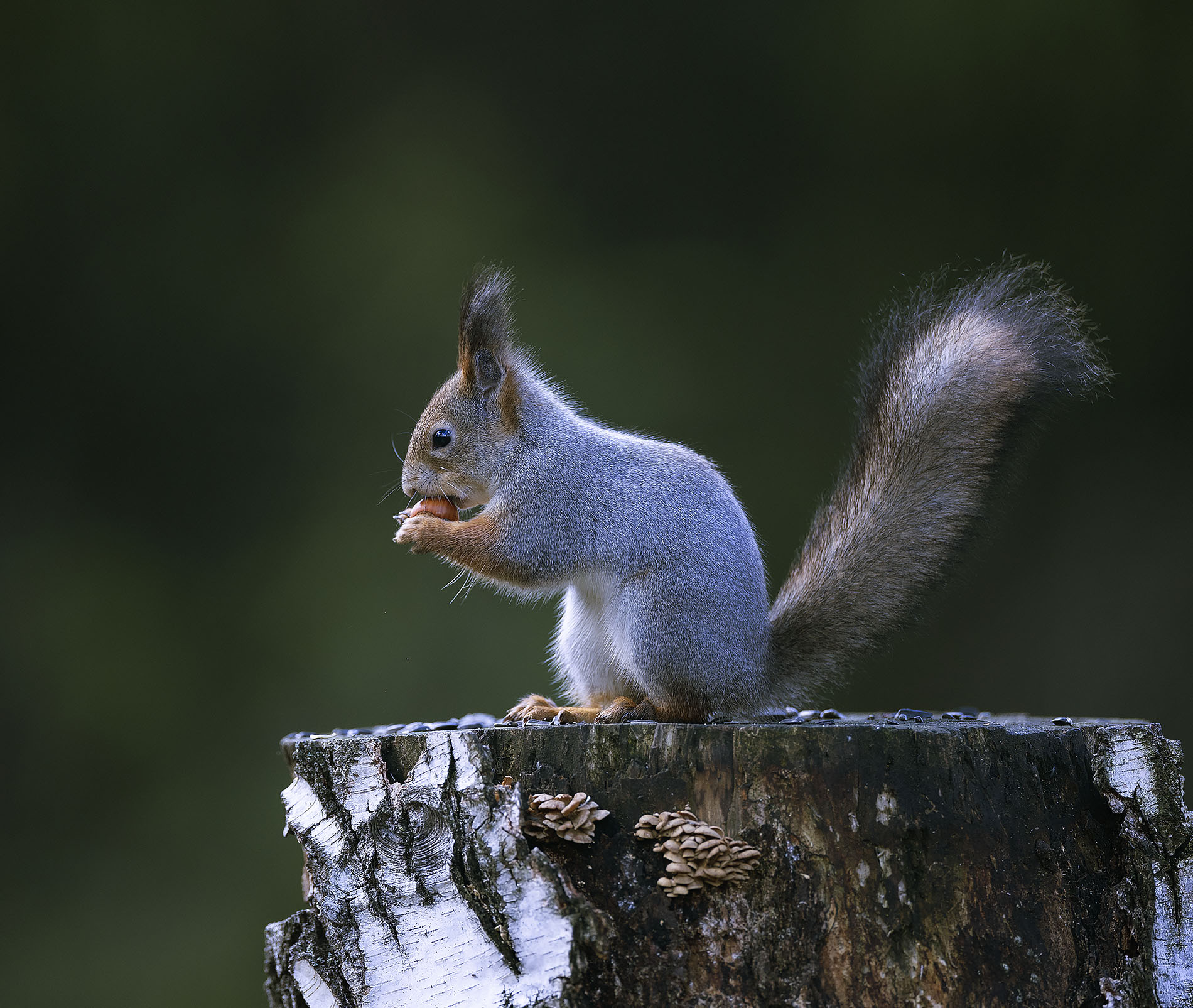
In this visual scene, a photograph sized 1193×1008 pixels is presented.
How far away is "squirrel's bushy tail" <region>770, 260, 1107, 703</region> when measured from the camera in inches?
66.0

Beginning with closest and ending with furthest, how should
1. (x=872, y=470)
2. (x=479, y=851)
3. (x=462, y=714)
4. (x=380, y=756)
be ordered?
(x=479, y=851) → (x=380, y=756) → (x=872, y=470) → (x=462, y=714)

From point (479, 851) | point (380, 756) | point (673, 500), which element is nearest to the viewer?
point (479, 851)

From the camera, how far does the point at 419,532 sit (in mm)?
1707

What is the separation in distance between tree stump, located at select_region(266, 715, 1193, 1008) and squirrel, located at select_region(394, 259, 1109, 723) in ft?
1.01

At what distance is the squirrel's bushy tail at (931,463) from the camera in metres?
1.68

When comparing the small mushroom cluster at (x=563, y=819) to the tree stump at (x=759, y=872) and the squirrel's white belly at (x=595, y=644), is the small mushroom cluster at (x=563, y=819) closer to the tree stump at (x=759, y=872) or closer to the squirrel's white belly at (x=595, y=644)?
the tree stump at (x=759, y=872)

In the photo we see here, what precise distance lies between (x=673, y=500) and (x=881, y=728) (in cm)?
51

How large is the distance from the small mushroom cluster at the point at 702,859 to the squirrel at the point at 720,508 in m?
0.36

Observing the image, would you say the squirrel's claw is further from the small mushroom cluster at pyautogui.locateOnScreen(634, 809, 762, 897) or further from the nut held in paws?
the small mushroom cluster at pyautogui.locateOnScreen(634, 809, 762, 897)

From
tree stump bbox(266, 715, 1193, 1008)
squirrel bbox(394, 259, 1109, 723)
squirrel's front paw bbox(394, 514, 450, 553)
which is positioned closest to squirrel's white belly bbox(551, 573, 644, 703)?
squirrel bbox(394, 259, 1109, 723)

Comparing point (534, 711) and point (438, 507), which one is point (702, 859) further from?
point (438, 507)

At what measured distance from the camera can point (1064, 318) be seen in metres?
1.68

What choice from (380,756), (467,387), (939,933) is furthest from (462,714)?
(939,933)

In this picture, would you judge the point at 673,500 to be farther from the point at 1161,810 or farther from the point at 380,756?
the point at 1161,810
